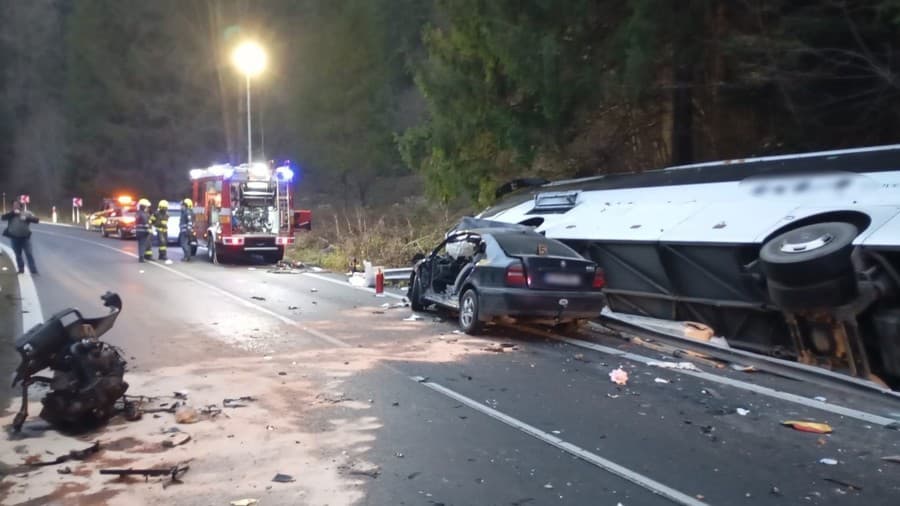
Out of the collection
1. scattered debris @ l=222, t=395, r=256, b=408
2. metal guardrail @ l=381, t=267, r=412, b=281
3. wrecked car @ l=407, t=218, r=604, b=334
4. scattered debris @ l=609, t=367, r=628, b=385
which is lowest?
scattered debris @ l=609, t=367, r=628, b=385

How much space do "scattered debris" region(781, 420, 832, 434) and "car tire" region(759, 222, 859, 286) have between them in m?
1.98

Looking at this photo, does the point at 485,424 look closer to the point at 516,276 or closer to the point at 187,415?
the point at 187,415

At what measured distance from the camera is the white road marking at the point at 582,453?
5.28 m

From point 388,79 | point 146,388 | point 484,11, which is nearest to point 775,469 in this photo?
point 146,388

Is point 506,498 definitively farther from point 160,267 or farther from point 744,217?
point 160,267

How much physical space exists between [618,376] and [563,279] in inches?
86.9

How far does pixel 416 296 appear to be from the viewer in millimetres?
13320

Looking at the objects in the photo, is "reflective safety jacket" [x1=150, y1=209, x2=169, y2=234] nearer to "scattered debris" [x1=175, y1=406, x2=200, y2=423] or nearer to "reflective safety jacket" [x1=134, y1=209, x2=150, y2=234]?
"reflective safety jacket" [x1=134, y1=209, x2=150, y2=234]

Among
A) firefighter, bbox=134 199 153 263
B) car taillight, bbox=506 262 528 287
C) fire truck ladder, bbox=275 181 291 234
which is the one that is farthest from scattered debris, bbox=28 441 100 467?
fire truck ladder, bbox=275 181 291 234

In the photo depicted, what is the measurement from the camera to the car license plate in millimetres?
10578

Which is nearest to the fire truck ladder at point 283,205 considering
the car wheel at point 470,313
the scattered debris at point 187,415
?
the car wheel at point 470,313

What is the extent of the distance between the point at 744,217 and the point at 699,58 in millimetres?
6375

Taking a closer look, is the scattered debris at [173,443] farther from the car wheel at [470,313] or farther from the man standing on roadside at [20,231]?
the man standing on roadside at [20,231]

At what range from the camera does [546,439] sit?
6445 mm
